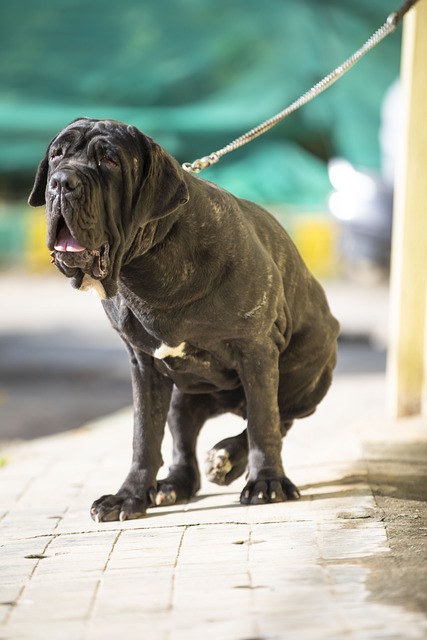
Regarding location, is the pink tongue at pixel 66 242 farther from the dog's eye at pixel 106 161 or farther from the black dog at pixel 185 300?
the dog's eye at pixel 106 161

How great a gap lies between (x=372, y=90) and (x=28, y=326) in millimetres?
5342

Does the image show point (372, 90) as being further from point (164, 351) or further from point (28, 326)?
point (164, 351)

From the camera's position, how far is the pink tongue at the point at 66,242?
3801 millimetres

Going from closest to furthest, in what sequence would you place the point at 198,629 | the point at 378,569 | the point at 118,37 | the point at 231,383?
the point at 198,629 → the point at 378,569 → the point at 231,383 → the point at 118,37

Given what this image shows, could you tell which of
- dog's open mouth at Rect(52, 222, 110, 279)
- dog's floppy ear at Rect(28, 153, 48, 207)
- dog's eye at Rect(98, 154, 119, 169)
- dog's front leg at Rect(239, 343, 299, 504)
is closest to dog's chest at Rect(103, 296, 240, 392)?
dog's front leg at Rect(239, 343, 299, 504)

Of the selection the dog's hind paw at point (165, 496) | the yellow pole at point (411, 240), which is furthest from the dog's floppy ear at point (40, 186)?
the yellow pole at point (411, 240)

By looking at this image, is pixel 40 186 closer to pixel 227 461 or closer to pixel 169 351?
pixel 169 351

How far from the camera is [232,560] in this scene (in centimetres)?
361

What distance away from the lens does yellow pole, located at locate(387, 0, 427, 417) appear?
6371 mm

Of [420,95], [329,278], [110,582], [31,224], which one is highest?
[420,95]

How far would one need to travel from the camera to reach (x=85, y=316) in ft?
47.7

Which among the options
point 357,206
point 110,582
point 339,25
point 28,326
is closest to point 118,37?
point 339,25

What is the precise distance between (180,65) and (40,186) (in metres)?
9.27

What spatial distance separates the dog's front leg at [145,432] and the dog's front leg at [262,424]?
0.40m
